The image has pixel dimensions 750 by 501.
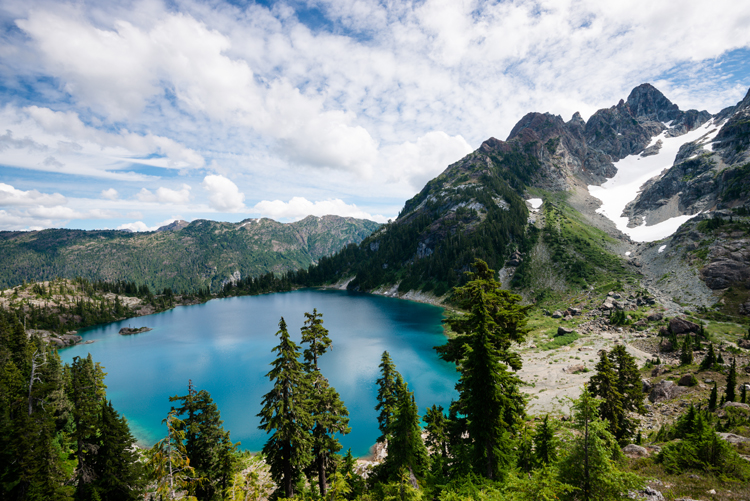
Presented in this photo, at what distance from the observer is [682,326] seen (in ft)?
166

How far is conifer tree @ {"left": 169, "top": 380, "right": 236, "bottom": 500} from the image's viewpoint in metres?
20.7

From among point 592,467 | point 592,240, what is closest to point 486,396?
point 592,467

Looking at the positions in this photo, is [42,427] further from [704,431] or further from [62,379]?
[704,431]

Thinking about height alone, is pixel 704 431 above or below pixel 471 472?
above

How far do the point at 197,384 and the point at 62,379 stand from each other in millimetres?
20514

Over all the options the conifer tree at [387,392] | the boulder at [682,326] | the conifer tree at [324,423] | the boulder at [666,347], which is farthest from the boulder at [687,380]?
the conifer tree at [324,423]

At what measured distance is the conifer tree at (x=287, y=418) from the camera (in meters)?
16.9

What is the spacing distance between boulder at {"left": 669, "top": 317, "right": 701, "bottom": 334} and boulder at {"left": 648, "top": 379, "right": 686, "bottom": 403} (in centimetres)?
2680

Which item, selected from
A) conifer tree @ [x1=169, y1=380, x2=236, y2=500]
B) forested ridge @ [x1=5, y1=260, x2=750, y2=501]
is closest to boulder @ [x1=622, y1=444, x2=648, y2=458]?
forested ridge @ [x1=5, y1=260, x2=750, y2=501]

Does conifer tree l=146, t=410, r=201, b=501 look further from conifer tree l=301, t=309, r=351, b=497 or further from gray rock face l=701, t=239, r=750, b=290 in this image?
gray rock face l=701, t=239, r=750, b=290

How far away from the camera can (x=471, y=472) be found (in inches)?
559

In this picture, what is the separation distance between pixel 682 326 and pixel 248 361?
8429 cm

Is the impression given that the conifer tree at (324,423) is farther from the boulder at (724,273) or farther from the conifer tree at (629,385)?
the boulder at (724,273)

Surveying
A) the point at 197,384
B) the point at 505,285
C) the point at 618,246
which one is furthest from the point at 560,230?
the point at 197,384
